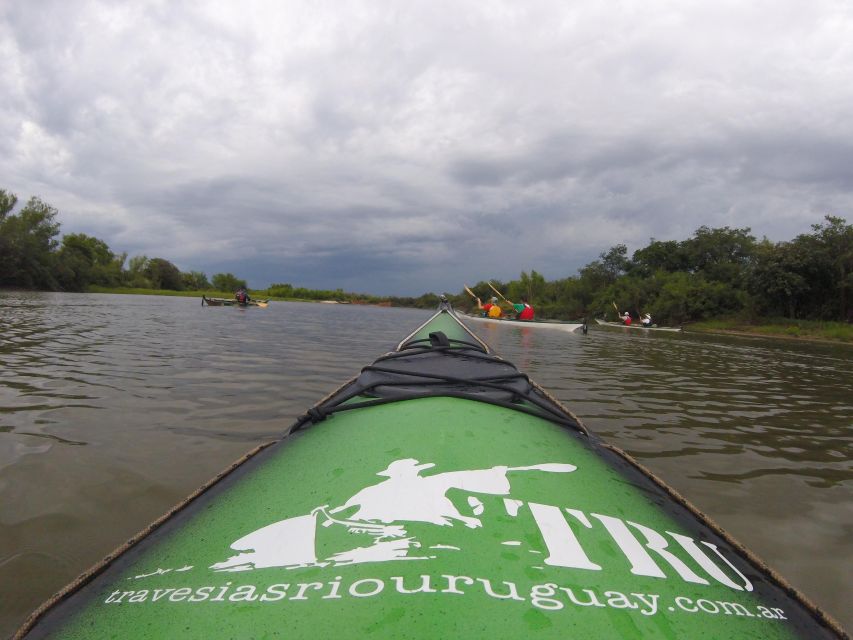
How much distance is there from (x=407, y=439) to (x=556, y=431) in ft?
2.96

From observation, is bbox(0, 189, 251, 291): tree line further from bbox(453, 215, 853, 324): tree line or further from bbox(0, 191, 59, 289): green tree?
bbox(453, 215, 853, 324): tree line

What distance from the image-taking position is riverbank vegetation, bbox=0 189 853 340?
27.4 metres

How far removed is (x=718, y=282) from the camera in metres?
35.2

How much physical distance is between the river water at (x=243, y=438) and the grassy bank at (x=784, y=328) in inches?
840

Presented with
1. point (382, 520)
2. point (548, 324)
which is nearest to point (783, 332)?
point (548, 324)

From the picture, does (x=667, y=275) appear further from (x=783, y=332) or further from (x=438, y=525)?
(x=438, y=525)

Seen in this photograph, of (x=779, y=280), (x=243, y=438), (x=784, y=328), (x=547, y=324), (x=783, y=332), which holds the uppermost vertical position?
(x=779, y=280)

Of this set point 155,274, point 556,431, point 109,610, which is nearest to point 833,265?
point 556,431

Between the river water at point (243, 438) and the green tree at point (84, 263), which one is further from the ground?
the green tree at point (84, 263)

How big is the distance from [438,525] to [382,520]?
17 centimetres

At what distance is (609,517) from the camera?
1.37 meters

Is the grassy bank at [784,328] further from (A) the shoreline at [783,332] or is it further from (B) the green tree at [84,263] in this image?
(B) the green tree at [84,263]

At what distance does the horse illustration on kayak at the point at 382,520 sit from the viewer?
108cm

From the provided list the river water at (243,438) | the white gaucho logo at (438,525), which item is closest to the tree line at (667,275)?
the river water at (243,438)
